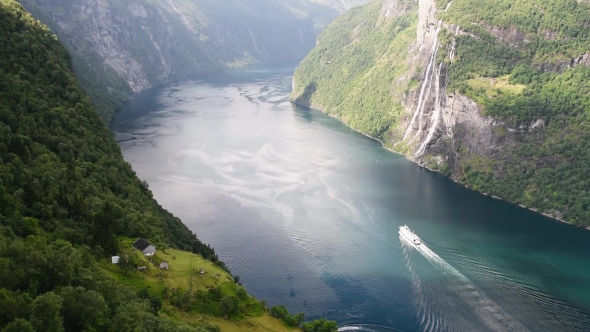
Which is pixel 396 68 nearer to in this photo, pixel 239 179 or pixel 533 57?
pixel 533 57

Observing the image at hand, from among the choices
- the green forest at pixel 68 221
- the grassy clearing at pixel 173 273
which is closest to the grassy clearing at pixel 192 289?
the grassy clearing at pixel 173 273

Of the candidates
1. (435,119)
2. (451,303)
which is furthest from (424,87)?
(451,303)

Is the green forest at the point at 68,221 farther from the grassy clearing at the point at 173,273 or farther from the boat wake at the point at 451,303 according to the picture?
the boat wake at the point at 451,303

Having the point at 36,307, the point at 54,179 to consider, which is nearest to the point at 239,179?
the point at 54,179

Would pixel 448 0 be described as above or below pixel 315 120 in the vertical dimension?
above

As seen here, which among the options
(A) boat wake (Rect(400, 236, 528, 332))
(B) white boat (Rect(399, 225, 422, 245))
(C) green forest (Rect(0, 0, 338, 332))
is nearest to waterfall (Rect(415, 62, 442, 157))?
(B) white boat (Rect(399, 225, 422, 245))

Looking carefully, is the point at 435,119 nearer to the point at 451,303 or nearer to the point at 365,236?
the point at 365,236
